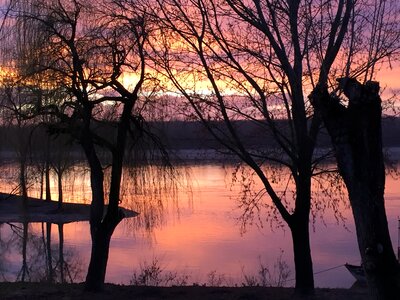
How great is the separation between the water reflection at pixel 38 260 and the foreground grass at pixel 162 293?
3401 millimetres

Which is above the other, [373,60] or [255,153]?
[373,60]

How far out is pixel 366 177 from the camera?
466cm

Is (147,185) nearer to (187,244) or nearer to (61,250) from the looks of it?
(187,244)

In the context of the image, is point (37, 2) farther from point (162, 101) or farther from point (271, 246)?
point (271, 246)

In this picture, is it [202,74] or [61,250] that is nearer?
[202,74]

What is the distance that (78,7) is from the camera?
34.5ft

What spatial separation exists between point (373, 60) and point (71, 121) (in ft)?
13.7

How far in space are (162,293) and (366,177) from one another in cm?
616

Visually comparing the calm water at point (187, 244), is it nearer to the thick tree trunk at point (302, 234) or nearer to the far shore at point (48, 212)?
the thick tree trunk at point (302, 234)

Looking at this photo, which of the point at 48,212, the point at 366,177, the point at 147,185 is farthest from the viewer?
the point at 48,212

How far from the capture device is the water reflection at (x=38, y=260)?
1551cm

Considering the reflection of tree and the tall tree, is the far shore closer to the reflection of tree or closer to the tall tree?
the reflection of tree

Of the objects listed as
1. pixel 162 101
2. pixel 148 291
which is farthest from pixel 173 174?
pixel 148 291

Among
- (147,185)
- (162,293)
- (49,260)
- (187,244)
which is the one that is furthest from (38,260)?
(162,293)
